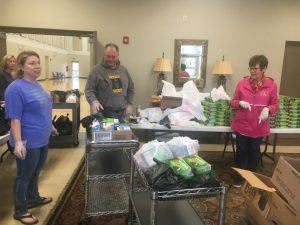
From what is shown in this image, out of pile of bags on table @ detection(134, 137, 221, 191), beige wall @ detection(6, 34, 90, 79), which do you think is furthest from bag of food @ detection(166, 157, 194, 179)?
beige wall @ detection(6, 34, 90, 79)

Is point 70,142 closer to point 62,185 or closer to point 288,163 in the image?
point 62,185

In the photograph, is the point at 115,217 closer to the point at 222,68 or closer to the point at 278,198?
the point at 278,198

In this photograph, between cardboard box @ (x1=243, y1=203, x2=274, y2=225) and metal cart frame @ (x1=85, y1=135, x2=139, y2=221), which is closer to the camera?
cardboard box @ (x1=243, y1=203, x2=274, y2=225)

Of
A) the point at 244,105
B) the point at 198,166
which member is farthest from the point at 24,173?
the point at 244,105

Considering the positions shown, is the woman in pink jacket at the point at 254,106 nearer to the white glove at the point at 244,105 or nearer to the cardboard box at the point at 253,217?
the white glove at the point at 244,105

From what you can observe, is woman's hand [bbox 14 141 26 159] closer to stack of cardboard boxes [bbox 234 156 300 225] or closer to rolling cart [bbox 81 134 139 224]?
rolling cart [bbox 81 134 139 224]

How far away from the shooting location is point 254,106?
2.76 m

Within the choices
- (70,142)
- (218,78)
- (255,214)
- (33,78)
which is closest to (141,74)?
(218,78)

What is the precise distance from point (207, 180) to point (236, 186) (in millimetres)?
1768

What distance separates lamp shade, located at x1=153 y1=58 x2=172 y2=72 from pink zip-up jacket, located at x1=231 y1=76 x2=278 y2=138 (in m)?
1.70

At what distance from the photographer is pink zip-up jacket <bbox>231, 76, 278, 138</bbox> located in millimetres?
2750

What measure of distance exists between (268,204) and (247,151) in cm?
124

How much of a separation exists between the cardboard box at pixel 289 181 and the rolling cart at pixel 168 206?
0.45 m

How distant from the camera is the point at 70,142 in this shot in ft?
13.0
